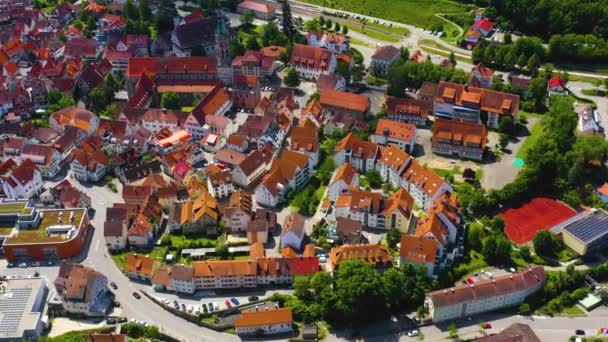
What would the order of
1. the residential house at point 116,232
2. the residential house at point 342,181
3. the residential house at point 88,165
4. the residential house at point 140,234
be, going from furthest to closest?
the residential house at point 88,165
the residential house at point 342,181
the residential house at point 140,234
the residential house at point 116,232

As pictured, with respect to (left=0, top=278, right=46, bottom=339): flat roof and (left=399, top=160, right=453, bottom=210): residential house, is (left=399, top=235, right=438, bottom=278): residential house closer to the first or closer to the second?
(left=399, top=160, right=453, bottom=210): residential house

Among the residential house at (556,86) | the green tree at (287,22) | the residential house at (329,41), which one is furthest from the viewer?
the green tree at (287,22)

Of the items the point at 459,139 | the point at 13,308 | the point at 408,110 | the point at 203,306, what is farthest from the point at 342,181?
the point at 13,308

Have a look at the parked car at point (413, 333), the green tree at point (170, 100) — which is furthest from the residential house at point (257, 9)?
the parked car at point (413, 333)

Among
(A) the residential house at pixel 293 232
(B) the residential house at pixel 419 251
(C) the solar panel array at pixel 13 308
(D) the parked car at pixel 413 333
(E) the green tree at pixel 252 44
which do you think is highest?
(E) the green tree at pixel 252 44

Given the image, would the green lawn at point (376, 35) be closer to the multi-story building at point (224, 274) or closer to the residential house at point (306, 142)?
the residential house at point (306, 142)

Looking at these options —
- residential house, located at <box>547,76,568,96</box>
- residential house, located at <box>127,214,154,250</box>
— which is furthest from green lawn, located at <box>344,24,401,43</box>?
residential house, located at <box>127,214,154,250</box>

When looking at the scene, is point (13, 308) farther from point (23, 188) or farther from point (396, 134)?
point (396, 134)

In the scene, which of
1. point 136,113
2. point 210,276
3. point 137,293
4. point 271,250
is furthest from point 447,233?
point 136,113
